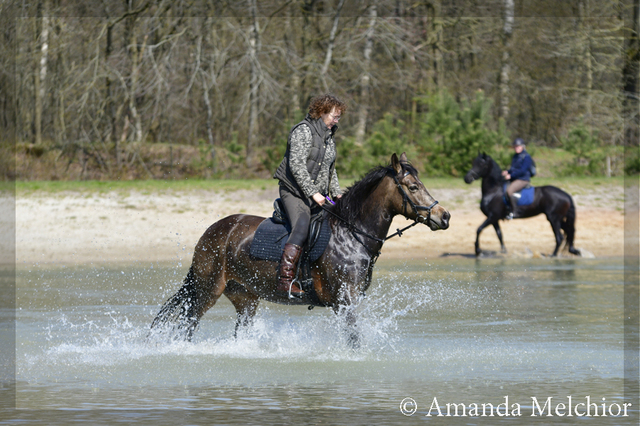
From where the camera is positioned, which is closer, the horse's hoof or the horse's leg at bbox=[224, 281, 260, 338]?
the horse's hoof

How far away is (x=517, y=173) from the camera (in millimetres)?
20328

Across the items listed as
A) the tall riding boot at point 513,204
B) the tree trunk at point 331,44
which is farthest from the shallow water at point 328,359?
the tree trunk at point 331,44

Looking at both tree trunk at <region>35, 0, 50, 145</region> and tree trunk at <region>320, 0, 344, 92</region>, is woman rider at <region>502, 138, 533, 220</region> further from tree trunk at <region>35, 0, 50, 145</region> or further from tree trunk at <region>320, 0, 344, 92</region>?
tree trunk at <region>35, 0, 50, 145</region>

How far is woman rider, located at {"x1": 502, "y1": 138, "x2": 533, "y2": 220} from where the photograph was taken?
20094 millimetres

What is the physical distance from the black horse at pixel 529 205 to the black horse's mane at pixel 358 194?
11.4m

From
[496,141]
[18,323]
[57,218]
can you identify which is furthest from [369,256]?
[496,141]

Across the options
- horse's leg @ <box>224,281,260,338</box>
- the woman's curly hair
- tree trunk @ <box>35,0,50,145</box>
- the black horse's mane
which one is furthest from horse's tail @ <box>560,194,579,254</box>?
tree trunk @ <box>35,0,50,145</box>

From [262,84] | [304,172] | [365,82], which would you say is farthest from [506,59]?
[304,172]

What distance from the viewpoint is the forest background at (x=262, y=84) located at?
92.3 feet

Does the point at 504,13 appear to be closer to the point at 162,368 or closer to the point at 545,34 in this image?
the point at 545,34

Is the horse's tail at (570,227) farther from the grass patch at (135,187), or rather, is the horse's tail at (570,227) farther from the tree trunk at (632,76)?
the tree trunk at (632,76)

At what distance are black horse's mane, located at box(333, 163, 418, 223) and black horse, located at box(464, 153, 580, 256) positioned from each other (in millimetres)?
11364

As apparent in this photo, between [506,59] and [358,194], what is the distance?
106 ft

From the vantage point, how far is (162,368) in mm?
8289
